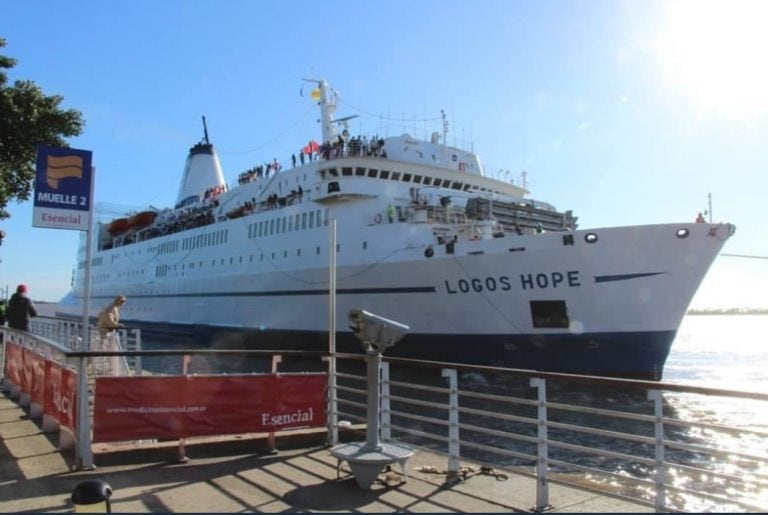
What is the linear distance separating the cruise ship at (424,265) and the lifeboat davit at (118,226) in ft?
31.4

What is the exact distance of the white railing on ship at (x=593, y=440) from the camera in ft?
14.0

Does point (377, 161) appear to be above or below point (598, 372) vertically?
above

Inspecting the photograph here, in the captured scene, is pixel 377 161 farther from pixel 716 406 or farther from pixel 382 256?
pixel 716 406

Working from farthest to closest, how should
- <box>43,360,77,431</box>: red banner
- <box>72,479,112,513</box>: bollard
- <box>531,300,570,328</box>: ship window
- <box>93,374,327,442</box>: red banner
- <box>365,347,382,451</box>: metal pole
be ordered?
<box>531,300,570,328</box>: ship window, <box>43,360,77,431</box>: red banner, <box>93,374,327,442</box>: red banner, <box>365,347,382,451</box>: metal pole, <box>72,479,112,513</box>: bollard

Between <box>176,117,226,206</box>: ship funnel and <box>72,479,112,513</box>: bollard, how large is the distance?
39.4 metres

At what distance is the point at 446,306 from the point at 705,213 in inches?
293

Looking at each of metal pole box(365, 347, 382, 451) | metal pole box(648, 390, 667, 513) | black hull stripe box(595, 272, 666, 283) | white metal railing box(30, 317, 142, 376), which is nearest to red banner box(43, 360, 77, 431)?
white metal railing box(30, 317, 142, 376)

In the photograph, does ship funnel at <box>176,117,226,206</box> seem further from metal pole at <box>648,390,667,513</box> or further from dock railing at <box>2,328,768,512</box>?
metal pole at <box>648,390,667,513</box>

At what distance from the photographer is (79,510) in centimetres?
279

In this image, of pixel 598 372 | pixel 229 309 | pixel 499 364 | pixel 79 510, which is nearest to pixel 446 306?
pixel 499 364

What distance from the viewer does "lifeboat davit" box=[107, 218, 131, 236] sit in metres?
43.5

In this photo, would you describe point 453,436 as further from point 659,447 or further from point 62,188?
point 62,188

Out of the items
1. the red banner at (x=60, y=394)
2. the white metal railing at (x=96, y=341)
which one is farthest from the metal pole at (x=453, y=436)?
the white metal railing at (x=96, y=341)

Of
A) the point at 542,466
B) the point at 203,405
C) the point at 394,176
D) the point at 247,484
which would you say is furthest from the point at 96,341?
the point at 394,176
